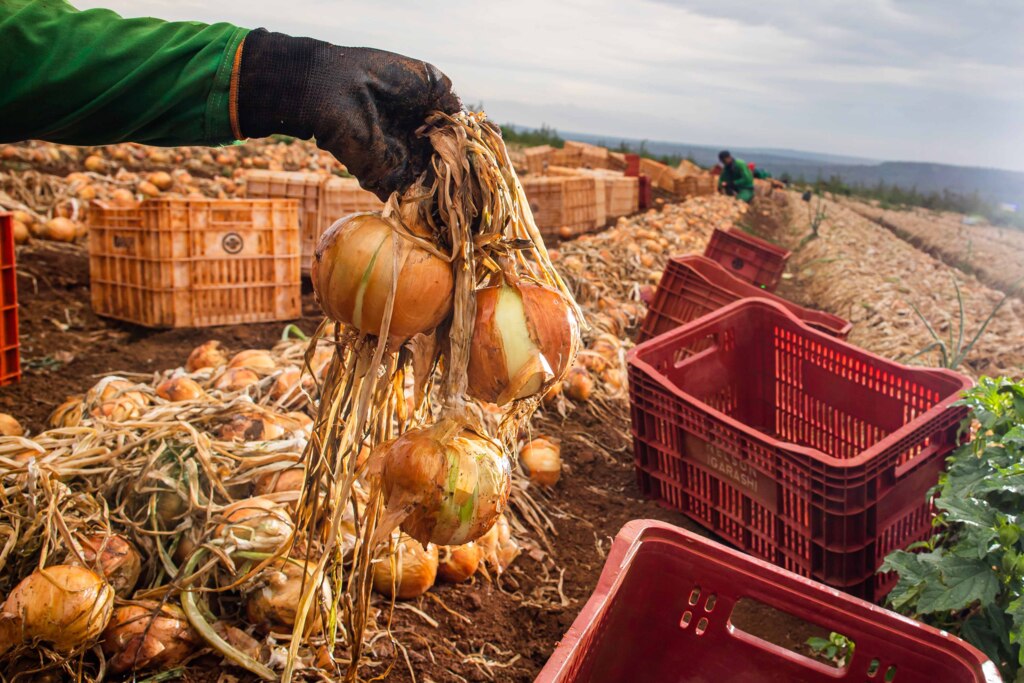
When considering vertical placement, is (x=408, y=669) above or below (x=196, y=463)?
below

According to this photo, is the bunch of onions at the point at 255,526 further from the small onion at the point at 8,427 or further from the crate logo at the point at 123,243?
the crate logo at the point at 123,243

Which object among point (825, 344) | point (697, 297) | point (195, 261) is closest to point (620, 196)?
point (697, 297)

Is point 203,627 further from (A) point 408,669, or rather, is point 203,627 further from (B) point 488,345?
(B) point 488,345

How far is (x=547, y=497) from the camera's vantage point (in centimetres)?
334

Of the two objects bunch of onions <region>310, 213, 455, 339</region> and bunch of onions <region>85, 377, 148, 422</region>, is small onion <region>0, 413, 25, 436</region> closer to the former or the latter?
bunch of onions <region>85, 377, 148, 422</region>

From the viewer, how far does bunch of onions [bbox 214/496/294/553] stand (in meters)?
2.16

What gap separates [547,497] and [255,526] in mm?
1444

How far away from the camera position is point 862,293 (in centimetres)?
832

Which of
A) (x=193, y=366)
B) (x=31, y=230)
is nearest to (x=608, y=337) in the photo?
(x=193, y=366)

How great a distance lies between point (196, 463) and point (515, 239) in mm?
1333

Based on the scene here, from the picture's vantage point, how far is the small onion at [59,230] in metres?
6.86

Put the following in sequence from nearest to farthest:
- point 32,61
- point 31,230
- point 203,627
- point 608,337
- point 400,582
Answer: point 32,61, point 203,627, point 400,582, point 608,337, point 31,230

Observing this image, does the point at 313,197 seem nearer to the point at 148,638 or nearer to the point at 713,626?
the point at 148,638

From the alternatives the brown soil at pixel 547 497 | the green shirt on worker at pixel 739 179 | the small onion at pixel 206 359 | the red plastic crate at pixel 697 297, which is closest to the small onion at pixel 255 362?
the small onion at pixel 206 359
